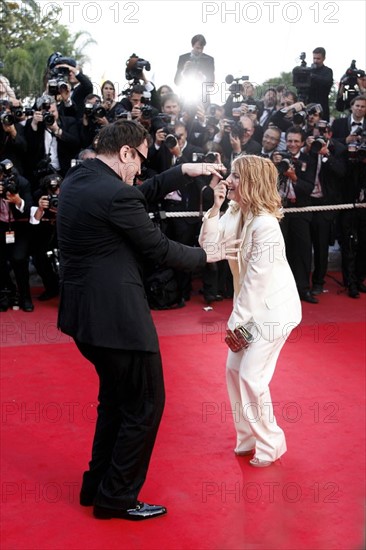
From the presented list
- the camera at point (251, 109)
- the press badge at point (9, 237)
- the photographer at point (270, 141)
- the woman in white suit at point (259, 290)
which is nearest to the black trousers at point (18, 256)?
the press badge at point (9, 237)

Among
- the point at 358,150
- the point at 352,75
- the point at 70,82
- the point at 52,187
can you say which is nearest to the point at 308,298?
the point at 358,150

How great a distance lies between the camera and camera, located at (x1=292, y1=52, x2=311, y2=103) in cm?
929

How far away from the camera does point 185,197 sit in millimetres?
7555

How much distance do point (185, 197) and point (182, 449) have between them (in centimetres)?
378

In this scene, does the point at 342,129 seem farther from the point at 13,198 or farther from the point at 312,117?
the point at 13,198

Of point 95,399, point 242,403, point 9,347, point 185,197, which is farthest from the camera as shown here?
point 185,197

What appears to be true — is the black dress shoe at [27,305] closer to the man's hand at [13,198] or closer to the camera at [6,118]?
the man's hand at [13,198]

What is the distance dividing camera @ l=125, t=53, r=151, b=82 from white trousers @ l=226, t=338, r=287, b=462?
16.7ft

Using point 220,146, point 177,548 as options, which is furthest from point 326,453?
point 220,146

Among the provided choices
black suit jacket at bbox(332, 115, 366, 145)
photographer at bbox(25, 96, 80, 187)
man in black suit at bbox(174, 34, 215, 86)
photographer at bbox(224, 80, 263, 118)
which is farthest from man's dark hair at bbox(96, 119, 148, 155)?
man in black suit at bbox(174, 34, 215, 86)

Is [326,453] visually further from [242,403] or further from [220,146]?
[220,146]

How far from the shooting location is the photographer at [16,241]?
7.03 m

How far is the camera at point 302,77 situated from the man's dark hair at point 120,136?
256 inches

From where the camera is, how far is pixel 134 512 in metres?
3.48
